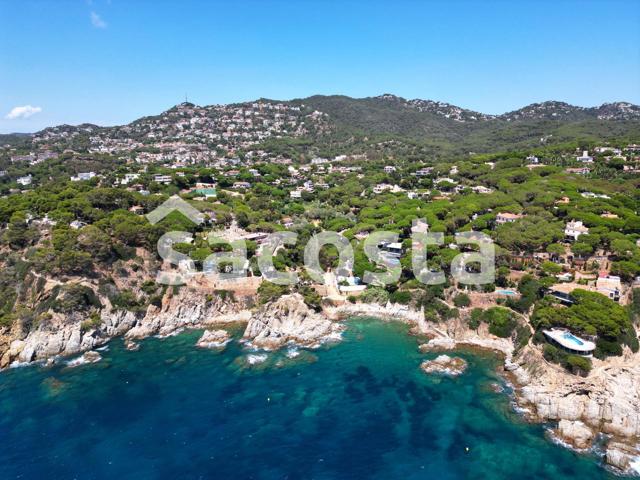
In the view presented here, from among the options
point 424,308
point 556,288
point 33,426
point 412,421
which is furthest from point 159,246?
→ point 556,288

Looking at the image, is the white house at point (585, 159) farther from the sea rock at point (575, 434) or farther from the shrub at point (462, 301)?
the sea rock at point (575, 434)

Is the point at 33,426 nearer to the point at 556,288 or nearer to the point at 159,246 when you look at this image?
the point at 159,246

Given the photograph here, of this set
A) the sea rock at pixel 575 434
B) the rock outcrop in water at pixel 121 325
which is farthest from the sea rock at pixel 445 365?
the rock outcrop in water at pixel 121 325

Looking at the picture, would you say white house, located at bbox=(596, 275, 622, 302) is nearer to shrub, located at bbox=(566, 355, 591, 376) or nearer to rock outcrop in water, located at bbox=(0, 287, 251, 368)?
shrub, located at bbox=(566, 355, 591, 376)

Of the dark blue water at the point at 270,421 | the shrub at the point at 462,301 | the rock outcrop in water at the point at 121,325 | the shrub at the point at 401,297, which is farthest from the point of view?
the shrub at the point at 401,297

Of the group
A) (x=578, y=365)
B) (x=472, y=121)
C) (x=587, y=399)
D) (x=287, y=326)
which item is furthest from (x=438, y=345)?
(x=472, y=121)

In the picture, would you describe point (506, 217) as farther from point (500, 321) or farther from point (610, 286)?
point (500, 321)
